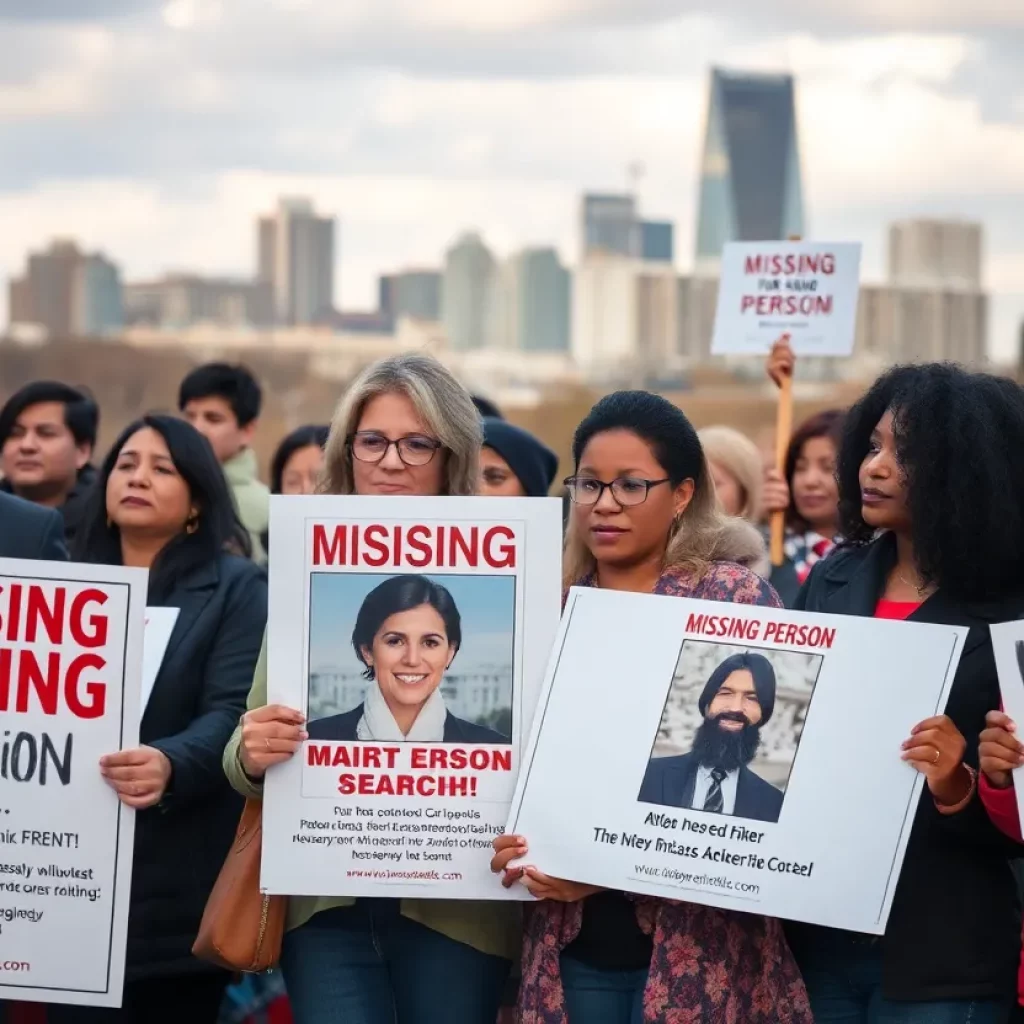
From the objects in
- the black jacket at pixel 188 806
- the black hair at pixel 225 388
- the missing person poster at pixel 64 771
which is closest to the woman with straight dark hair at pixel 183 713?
the black jacket at pixel 188 806

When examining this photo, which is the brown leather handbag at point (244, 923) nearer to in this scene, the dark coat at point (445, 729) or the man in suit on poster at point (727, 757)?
the dark coat at point (445, 729)

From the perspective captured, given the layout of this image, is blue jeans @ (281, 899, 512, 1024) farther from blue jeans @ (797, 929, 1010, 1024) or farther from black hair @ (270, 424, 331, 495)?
black hair @ (270, 424, 331, 495)

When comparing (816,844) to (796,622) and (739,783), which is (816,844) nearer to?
(739,783)

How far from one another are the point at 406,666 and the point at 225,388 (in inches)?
158

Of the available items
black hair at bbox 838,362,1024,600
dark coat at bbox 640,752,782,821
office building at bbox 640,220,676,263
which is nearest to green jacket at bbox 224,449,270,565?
dark coat at bbox 640,752,782,821

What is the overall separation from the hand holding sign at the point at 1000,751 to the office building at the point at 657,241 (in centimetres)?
6353

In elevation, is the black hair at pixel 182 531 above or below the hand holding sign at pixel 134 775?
above

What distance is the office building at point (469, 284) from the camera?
5847cm

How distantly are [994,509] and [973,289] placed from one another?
2287 inches

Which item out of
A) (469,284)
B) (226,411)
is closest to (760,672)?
(226,411)

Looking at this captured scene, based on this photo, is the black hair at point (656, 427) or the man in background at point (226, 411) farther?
the man in background at point (226, 411)

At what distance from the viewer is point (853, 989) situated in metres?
3.65

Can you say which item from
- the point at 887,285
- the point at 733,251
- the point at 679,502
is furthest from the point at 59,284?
the point at 679,502

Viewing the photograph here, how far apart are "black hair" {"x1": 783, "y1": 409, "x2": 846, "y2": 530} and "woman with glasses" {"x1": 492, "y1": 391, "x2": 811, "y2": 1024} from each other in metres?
3.12
